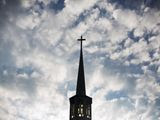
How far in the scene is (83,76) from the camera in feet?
263

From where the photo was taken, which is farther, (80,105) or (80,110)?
(80,105)

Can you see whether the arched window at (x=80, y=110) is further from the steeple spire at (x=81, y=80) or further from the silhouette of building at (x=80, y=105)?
the steeple spire at (x=81, y=80)

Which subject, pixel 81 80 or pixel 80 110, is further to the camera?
pixel 81 80

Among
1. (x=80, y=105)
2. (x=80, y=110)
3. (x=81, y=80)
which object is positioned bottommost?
(x=80, y=110)

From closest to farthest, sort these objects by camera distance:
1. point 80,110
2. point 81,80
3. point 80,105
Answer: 1. point 80,110
2. point 80,105
3. point 81,80

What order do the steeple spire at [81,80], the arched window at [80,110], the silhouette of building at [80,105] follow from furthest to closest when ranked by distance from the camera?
the steeple spire at [81,80] < the silhouette of building at [80,105] < the arched window at [80,110]

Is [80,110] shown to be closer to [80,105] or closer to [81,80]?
[80,105]

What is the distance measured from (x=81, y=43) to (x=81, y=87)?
31.4 feet

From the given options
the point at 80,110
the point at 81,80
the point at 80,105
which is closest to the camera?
the point at 80,110

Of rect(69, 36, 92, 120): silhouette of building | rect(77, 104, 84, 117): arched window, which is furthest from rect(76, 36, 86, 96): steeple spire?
rect(77, 104, 84, 117): arched window

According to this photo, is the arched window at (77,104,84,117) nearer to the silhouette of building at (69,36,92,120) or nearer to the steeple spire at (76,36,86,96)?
the silhouette of building at (69,36,92,120)

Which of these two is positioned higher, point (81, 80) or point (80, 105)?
point (81, 80)

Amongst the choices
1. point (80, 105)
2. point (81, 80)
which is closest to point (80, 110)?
point (80, 105)

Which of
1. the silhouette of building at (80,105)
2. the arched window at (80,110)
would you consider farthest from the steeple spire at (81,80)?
the arched window at (80,110)
